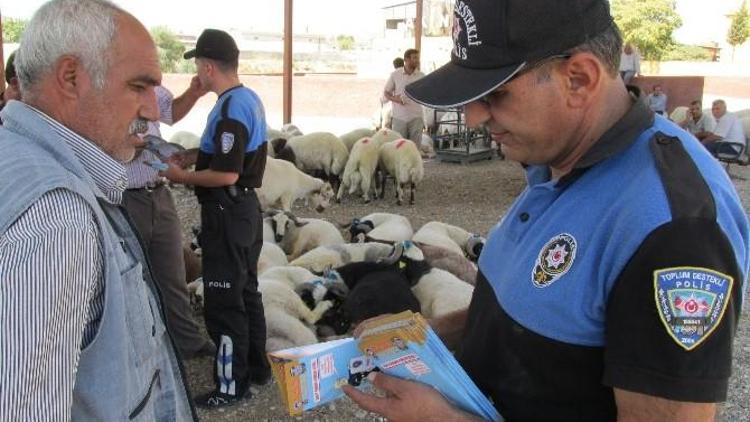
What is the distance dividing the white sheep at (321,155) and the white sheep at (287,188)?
129 centimetres

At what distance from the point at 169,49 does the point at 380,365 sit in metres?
34.9

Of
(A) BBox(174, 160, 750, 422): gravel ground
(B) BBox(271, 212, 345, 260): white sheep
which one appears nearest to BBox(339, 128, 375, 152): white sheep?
(A) BBox(174, 160, 750, 422): gravel ground

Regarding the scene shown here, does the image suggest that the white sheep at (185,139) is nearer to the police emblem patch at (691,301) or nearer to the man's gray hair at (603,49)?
the man's gray hair at (603,49)

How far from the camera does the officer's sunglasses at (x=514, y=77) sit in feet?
3.99

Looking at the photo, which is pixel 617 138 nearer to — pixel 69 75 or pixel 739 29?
pixel 69 75

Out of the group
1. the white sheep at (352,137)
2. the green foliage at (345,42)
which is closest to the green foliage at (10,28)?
the white sheep at (352,137)

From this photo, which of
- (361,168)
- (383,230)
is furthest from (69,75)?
(361,168)

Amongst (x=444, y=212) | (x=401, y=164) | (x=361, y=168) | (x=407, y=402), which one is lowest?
(x=444, y=212)

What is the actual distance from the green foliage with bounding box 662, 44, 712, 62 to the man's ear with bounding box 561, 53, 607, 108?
47.5m

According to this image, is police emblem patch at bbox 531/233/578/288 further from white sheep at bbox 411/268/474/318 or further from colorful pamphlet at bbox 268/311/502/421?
white sheep at bbox 411/268/474/318

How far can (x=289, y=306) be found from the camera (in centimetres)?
525

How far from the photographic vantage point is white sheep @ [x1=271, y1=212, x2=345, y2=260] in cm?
767

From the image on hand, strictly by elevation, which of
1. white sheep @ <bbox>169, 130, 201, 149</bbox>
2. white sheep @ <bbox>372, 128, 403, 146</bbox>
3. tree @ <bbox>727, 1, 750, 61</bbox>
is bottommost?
white sheep @ <bbox>169, 130, 201, 149</bbox>

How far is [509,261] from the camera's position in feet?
4.55
